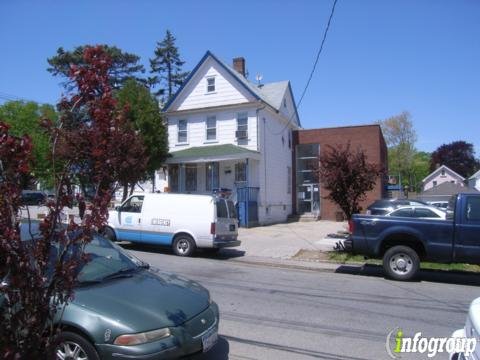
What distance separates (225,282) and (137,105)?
15623 millimetres

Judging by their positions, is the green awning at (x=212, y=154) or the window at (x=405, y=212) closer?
the window at (x=405, y=212)

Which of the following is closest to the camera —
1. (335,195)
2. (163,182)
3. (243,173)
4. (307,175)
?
(335,195)

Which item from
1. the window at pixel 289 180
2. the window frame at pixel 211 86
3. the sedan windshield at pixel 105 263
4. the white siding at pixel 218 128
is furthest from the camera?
the window at pixel 289 180

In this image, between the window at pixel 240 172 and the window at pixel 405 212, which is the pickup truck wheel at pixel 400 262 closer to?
the window at pixel 405 212

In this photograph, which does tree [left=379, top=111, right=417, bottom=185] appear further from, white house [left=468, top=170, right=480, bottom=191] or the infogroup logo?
the infogroup logo

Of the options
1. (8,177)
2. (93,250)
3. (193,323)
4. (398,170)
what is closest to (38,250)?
(8,177)

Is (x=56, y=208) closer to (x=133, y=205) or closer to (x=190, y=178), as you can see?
(x=133, y=205)

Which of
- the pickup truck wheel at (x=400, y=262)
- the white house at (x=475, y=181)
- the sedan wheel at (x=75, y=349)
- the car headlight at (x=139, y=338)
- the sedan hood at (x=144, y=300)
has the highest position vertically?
the white house at (x=475, y=181)

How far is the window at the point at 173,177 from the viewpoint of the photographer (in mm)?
26928

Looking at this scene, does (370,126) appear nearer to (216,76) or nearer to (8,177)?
(216,76)

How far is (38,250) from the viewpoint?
3068 mm

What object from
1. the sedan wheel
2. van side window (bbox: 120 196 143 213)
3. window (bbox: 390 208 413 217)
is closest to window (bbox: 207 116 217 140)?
van side window (bbox: 120 196 143 213)

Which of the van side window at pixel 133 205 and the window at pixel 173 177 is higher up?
the window at pixel 173 177

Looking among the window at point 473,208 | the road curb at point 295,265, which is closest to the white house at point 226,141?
the road curb at point 295,265
